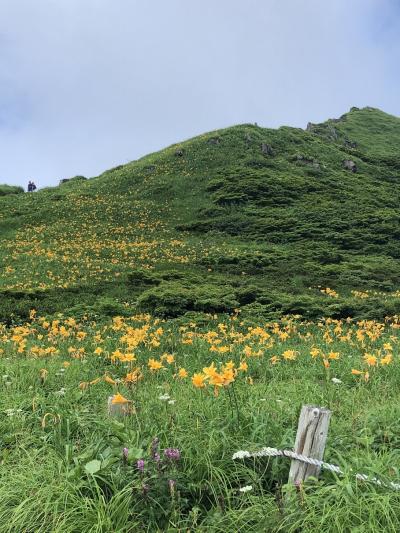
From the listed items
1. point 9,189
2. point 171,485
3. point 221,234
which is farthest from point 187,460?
point 9,189

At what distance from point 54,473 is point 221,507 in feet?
3.73

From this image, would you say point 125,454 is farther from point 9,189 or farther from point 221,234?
point 9,189

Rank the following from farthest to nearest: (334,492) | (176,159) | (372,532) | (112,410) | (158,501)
→ (176,159) < (112,410) < (158,501) < (334,492) < (372,532)

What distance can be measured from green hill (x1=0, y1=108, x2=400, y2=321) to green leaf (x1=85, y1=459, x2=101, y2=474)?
9.94m

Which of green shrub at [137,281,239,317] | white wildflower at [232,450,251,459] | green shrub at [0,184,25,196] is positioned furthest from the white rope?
green shrub at [0,184,25,196]

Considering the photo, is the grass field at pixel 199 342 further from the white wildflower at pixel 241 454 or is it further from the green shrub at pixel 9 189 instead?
the green shrub at pixel 9 189

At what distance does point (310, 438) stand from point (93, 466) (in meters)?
1.39

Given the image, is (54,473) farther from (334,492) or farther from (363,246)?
(363,246)

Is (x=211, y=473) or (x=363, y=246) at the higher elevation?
(x=363, y=246)

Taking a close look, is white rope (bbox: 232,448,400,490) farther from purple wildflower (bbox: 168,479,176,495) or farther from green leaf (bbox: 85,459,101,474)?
green leaf (bbox: 85,459,101,474)

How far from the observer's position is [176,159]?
40219 mm

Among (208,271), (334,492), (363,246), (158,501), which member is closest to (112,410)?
(158,501)

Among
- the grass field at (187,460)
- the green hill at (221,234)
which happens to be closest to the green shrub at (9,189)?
the green hill at (221,234)

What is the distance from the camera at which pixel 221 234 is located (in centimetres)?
2677
